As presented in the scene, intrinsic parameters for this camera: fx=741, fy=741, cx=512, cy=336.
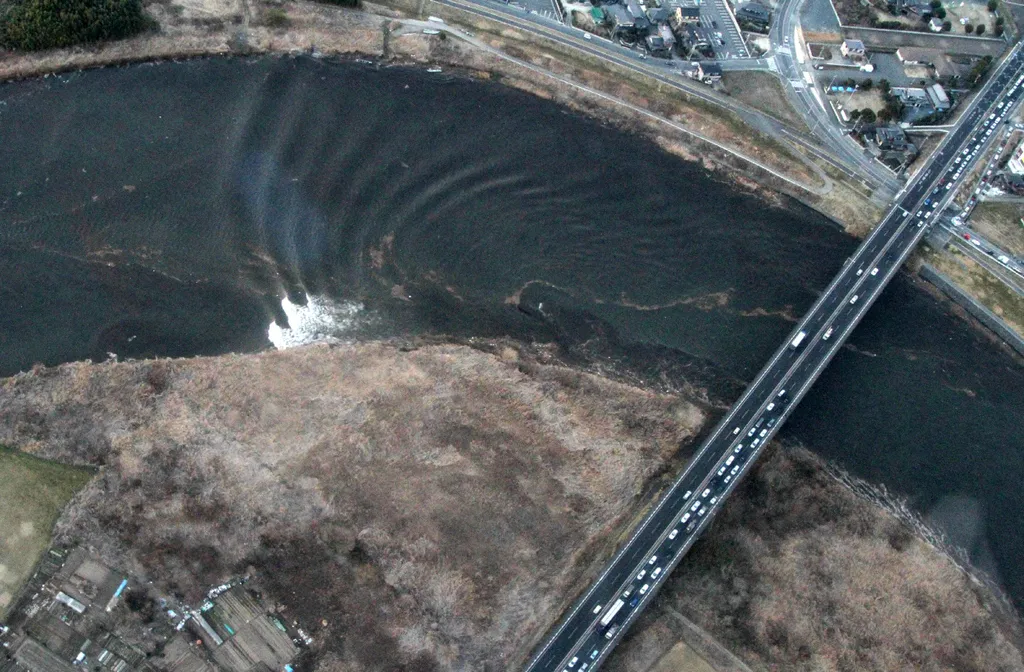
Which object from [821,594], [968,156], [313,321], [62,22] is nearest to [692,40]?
[968,156]

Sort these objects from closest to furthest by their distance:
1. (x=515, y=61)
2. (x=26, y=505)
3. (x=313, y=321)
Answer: (x=26, y=505) → (x=313, y=321) → (x=515, y=61)

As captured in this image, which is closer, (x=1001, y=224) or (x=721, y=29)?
(x=1001, y=224)

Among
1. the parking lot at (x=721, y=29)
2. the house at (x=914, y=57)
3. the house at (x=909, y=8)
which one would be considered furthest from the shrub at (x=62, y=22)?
the house at (x=909, y=8)

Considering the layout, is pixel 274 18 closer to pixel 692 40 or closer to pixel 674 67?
pixel 674 67

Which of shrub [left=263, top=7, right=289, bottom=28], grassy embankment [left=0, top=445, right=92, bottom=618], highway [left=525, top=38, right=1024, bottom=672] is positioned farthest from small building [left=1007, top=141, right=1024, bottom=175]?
grassy embankment [left=0, top=445, right=92, bottom=618]

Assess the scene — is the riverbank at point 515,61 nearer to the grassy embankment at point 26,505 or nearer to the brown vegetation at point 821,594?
the brown vegetation at point 821,594

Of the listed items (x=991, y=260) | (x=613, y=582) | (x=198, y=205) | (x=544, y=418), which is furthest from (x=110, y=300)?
(x=991, y=260)

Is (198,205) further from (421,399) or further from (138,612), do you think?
(138,612)
